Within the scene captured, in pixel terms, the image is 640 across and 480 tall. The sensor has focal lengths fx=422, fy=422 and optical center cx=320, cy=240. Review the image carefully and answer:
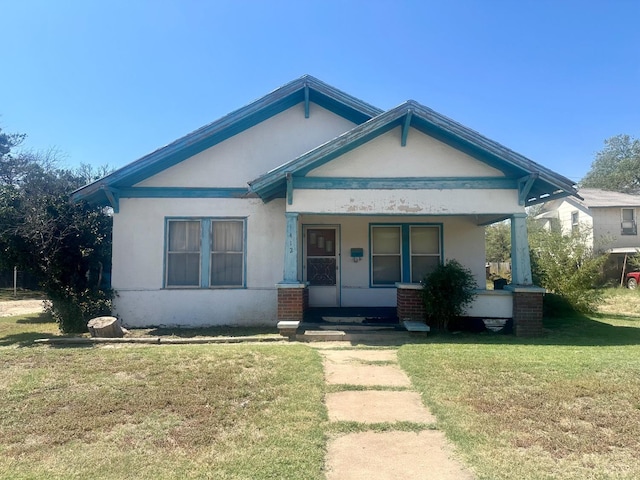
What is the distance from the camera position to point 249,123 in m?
10.6

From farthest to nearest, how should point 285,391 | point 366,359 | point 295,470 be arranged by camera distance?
point 366,359 < point 285,391 < point 295,470

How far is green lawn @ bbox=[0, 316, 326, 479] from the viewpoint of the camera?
3.45m

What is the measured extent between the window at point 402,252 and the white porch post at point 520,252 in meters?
2.72

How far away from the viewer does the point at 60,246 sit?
9.84 meters

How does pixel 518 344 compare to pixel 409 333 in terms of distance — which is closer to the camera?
pixel 518 344

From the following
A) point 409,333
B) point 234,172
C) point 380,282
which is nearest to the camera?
point 409,333

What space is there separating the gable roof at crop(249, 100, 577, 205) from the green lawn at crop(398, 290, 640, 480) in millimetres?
3287

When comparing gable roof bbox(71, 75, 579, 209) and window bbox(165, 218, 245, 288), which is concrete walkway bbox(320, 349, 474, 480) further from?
window bbox(165, 218, 245, 288)

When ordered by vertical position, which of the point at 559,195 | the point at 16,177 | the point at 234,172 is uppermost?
the point at 16,177

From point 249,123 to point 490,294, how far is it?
6.93m

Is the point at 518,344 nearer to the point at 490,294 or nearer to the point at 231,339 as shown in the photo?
the point at 490,294

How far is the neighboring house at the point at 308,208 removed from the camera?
349 inches

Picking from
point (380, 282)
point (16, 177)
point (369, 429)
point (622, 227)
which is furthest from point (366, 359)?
point (16, 177)

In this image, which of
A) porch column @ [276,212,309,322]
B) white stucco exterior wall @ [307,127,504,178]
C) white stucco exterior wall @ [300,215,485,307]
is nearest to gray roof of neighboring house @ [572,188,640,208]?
white stucco exterior wall @ [300,215,485,307]
